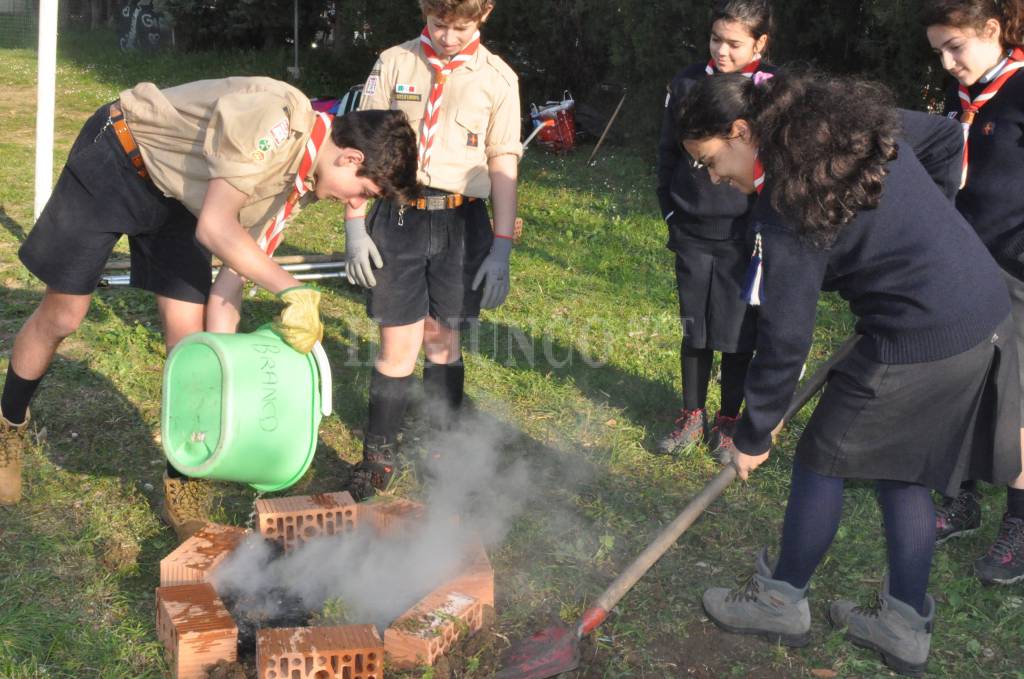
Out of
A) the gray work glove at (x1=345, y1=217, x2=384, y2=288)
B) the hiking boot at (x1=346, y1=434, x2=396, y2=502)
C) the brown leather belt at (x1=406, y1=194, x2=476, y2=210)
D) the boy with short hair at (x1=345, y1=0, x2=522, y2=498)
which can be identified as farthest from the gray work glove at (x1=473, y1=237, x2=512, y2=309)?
the hiking boot at (x1=346, y1=434, x2=396, y2=502)

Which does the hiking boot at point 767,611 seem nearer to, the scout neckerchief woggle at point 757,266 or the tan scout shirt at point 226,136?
the scout neckerchief woggle at point 757,266

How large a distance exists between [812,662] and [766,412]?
86 cm

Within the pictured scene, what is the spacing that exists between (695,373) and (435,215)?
54.4 inches

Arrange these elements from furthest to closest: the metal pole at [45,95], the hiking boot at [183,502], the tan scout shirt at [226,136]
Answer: the metal pole at [45,95]
the hiking boot at [183,502]
the tan scout shirt at [226,136]

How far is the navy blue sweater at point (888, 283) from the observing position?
241 cm

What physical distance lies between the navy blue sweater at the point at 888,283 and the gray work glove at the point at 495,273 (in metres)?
1.27

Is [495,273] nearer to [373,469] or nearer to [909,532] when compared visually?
[373,469]

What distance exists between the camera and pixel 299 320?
273 centimetres

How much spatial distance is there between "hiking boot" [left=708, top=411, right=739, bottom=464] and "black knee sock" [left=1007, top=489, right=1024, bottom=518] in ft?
3.61

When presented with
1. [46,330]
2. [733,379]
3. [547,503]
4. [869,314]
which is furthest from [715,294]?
[46,330]

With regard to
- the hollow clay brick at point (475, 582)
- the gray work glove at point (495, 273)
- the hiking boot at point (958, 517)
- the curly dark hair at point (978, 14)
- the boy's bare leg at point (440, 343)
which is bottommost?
the hollow clay brick at point (475, 582)

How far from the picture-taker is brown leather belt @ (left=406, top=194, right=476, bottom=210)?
11.6 ft

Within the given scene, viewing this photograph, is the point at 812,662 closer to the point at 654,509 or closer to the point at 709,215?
the point at 654,509

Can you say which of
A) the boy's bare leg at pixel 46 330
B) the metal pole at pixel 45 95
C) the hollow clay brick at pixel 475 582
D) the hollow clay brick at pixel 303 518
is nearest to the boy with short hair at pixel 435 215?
the hollow clay brick at pixel 303 518
